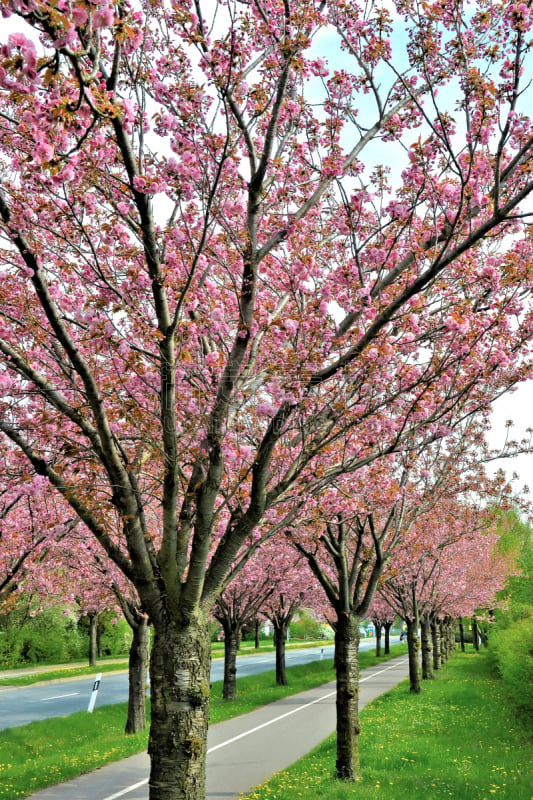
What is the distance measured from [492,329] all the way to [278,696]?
19.0 m

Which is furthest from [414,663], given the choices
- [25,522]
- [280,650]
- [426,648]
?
[25,522]

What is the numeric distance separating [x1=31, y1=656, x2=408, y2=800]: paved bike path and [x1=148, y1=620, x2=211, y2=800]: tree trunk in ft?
16.9

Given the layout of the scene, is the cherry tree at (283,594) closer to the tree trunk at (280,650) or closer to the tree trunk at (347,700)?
the tree trunk at (280,650)

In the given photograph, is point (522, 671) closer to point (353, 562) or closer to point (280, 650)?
Answer: point (353, 562)

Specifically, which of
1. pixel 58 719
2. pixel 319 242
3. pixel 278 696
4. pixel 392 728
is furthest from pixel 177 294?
pixel 278 696

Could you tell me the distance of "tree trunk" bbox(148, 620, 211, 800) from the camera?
4.50m

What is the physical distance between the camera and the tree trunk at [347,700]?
30.4 ft

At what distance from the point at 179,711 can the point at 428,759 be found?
8.00 m

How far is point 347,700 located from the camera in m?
9.62

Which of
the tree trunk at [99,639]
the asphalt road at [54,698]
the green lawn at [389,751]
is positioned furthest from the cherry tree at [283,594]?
the tree trunk at [99,639]

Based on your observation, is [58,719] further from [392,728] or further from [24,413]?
[24,413]

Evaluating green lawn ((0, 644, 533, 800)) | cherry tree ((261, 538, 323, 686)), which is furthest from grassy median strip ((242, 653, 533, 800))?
cherry tree ((261, 538, 323, 686))

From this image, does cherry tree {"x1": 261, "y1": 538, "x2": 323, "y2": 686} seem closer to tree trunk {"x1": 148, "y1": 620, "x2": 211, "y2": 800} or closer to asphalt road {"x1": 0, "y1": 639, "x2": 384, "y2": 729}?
asphalt road {"x1": 0, "y1": 639, "x2": 384, "y2": 729}

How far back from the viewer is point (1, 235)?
496 cm
